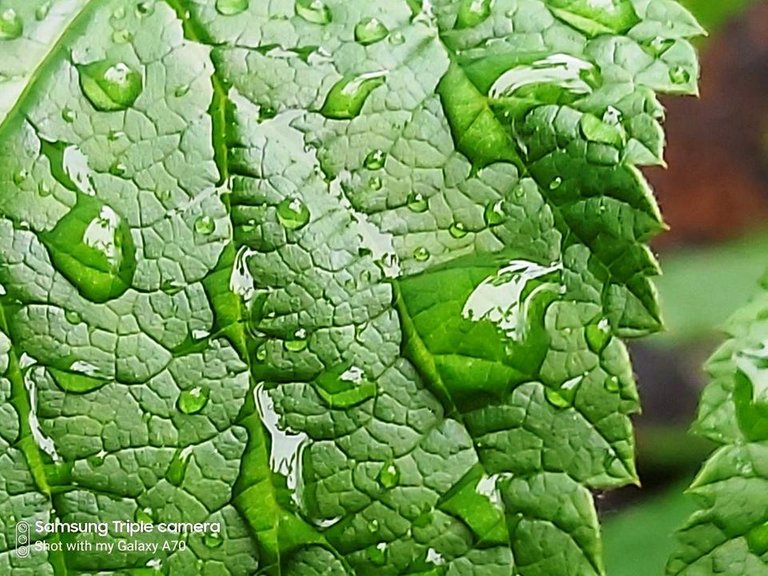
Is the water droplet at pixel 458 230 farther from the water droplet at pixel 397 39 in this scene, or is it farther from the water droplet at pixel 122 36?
the water droplet at pixel 122 36

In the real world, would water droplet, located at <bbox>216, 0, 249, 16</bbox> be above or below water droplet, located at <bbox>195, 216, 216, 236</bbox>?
above

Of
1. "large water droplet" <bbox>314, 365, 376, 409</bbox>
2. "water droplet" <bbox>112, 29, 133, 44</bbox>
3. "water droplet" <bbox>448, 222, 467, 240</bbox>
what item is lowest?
"large water droplet" <bbox>314, 365, 376, 409</bbox>

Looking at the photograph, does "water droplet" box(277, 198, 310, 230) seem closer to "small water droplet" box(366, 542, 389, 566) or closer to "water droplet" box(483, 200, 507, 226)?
"water droplet" box(483, 200, 507, 226)

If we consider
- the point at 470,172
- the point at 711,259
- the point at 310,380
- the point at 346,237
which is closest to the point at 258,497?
the point at 310,380

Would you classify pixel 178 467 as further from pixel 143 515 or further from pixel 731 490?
pixel 731 490

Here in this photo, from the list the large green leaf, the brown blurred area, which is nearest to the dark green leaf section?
the large green leaf

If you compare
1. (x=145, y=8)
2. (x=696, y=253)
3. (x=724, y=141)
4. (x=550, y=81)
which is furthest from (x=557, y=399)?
(x=724, y=141)
